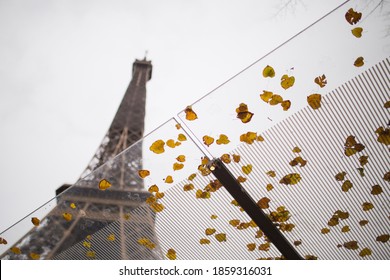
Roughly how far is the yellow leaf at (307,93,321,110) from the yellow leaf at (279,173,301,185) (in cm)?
57

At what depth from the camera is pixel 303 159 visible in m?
2.10

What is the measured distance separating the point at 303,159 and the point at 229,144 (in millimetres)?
635

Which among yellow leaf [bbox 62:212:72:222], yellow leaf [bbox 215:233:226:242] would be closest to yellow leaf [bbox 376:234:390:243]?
yellow leaf [bbox 215:233:226:242]

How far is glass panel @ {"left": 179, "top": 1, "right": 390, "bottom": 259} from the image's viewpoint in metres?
1.69

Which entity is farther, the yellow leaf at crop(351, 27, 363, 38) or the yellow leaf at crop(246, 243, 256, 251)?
the yellow leaf at crop(246, 243, 256, 251)

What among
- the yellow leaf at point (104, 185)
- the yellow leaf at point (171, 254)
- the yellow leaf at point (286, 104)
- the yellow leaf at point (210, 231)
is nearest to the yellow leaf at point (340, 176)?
the yellow leaf at point (286, 104)

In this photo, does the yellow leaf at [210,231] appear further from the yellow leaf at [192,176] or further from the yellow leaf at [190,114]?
the yellow leaf at [190,114]

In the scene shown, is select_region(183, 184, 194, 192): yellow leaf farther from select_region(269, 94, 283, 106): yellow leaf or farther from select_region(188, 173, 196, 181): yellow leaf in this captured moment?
select_region(269, 94, 283, 106): yellow leaf

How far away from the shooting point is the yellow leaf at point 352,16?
1.66 metres

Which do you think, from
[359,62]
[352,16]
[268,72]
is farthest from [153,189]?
[352,16]

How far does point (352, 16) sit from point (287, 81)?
1.76 ft

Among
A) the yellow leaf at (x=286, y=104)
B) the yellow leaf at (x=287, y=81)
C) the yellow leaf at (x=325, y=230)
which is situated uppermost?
the yellow leaf at (x=287, y=81)

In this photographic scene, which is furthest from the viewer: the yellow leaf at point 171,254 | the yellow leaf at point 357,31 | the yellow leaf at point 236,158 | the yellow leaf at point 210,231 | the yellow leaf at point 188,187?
the yellow leaf at point 171,254
